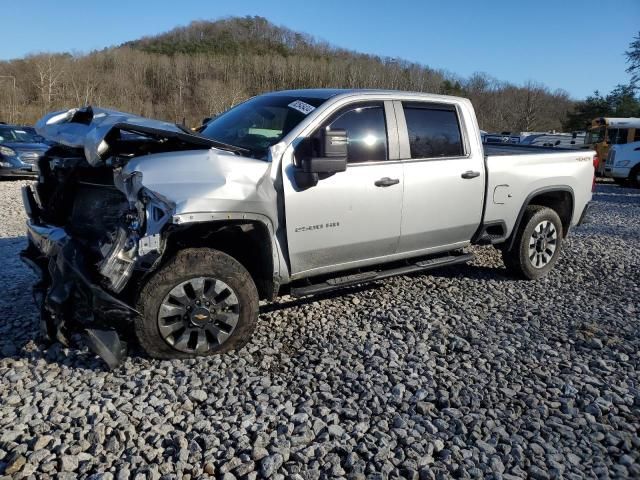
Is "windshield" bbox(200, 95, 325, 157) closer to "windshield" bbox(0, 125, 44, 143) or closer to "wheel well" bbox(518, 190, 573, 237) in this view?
"wheel well" bbox(518, 190, 573, 237)

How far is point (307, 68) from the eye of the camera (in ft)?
311

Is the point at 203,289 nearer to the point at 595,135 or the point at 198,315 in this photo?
the point at 198,315

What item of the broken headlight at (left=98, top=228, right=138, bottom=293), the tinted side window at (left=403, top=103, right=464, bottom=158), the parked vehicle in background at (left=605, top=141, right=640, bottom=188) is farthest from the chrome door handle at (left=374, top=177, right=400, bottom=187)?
the parked vehicle in background at (left=605, top=141, right=640, bottom=188)

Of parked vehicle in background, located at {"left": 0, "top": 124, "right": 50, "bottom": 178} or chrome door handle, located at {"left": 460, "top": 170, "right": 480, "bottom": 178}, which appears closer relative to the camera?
chrome door handle, located at {"left": 460, "top": 170, "right": 480, "bottom": 178}

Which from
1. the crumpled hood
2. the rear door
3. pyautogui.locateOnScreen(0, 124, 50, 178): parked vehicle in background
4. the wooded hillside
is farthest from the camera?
the wooded hillside

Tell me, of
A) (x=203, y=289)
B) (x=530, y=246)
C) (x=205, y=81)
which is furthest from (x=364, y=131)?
(x=205, y=81)

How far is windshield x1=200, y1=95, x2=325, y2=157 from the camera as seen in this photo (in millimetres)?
4023

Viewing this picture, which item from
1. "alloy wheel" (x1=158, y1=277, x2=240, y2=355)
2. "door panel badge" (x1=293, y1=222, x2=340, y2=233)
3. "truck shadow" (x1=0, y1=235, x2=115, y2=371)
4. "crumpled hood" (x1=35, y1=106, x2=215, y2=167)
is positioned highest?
"crumpled hood" (x1=35, y1=106, x2=215, y2=167)

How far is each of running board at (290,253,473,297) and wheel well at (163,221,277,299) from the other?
280 millimetres

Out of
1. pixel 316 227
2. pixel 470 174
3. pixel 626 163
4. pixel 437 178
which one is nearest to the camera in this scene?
pixel 316 227

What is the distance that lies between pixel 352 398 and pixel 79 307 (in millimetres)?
1899

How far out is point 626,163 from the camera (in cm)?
1783

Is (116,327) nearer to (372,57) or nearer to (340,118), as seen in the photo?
(340,118)

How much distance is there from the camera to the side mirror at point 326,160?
11.8ft
